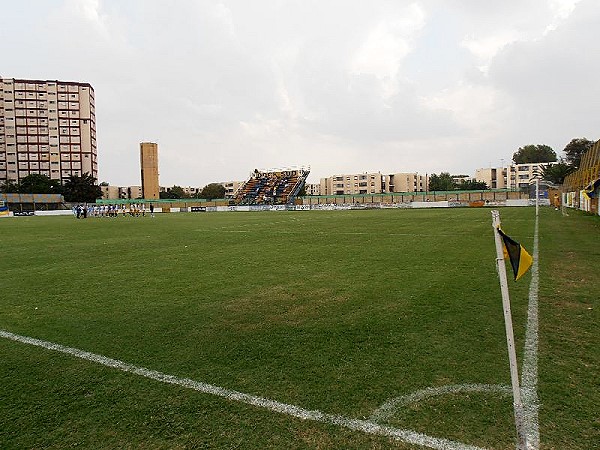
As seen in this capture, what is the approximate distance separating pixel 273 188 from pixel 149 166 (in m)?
33.8

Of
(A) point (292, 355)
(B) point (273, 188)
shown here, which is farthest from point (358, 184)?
(A) point (292, 355)

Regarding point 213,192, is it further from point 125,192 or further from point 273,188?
point 273,188

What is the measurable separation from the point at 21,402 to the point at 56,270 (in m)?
7.48

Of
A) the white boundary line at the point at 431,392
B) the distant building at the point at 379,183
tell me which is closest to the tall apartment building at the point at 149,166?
the distant building at the point at 379,183

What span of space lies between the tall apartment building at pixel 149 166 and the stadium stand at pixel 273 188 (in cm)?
2433

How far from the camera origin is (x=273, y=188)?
8525 centimetres

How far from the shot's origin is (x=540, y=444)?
2645 millimetres

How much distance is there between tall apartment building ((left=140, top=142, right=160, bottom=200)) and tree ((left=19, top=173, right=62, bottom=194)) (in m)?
17.8

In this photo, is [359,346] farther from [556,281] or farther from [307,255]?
[307,255]

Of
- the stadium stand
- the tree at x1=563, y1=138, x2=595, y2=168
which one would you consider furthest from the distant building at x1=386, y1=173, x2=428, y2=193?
the stadium stand

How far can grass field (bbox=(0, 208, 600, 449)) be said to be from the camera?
114 inches

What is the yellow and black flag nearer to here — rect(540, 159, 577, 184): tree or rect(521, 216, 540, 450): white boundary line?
rect(521, 216, 540, 450): white boundary line

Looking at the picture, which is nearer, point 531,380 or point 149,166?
point 531,380

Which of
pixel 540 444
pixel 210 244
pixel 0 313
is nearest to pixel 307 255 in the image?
pixel 210 244
